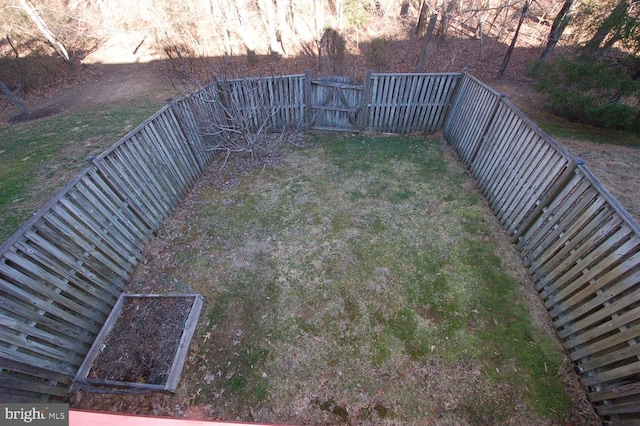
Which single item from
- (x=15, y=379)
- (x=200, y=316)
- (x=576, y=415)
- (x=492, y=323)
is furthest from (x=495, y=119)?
(x=15, y=379)

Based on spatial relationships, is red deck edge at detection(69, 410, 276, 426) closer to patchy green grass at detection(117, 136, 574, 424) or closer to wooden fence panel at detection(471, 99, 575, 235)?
patchy green grass at detection(117, 136, 574, 424)

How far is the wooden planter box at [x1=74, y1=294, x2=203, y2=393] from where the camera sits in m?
3.29

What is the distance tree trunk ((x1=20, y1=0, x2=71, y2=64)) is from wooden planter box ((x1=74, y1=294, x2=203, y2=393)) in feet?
50.7

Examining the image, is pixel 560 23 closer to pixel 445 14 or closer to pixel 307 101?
pixel 445 14

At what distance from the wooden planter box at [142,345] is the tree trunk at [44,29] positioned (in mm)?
15448

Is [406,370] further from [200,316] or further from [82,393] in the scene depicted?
[82,393]

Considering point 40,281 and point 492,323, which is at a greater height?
point 40,281

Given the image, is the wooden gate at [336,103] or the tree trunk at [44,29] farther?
the tree trunk at [44,29]

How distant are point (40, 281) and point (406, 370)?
174 inches

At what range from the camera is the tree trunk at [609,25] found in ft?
20.6

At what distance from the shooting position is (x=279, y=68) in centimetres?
1204

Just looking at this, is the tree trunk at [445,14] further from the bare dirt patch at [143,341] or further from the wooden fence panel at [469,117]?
the bare dirt patch at [143,341]

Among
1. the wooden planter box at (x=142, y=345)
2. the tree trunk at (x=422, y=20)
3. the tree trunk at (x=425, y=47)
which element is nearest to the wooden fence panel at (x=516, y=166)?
the wooden planter box at (x=142, y=345)

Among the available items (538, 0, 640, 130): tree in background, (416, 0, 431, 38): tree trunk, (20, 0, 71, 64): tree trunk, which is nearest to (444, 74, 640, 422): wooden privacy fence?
(538, 0, 640, 130): tree in background
